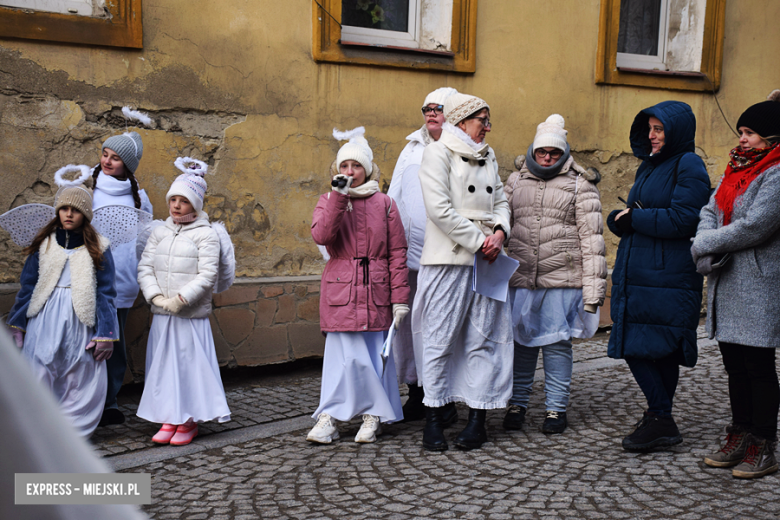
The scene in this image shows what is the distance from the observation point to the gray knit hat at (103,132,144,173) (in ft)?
16.1

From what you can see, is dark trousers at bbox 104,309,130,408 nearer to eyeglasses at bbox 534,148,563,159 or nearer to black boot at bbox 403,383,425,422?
black boot at bbox 403,383,425,422

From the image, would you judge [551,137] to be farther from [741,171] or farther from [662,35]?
[662,35]

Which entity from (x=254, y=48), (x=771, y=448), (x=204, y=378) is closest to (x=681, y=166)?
(x=771, y=448)

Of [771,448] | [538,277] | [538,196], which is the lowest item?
[771,448]

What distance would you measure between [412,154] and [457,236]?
985 mm

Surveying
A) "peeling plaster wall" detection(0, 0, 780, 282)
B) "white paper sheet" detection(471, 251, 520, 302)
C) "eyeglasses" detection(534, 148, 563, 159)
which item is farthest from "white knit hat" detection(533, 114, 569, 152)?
"peeling plaster wall" detection(0, 0, 780, 282)

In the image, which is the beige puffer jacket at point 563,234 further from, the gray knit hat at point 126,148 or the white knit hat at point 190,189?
the gray knit hat at point 126,148

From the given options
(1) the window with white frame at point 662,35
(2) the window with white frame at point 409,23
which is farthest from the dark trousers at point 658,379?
(1) the window with white frame at point 662,35

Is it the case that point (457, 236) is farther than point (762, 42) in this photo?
No

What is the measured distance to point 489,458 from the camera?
13.0 feet

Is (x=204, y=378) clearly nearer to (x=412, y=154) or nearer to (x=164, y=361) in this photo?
(x=164, y=361)

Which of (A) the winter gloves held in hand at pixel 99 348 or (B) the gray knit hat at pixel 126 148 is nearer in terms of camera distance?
(A) the winter gloves held in hand at pixel 99 348

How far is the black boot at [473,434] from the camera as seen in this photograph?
13.5ft

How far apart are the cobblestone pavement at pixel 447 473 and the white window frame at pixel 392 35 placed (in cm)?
335
